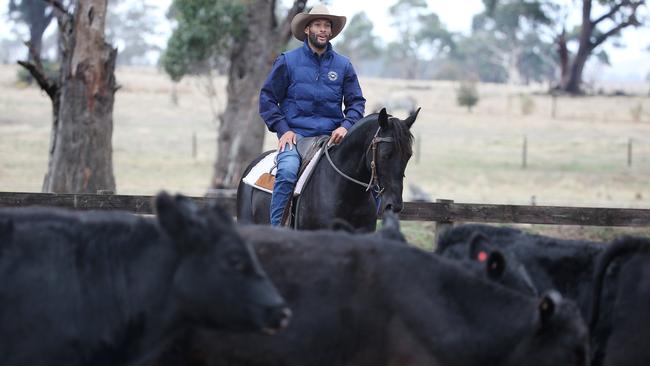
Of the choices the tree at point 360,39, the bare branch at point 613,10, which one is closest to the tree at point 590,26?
the bare branch at point 613,10

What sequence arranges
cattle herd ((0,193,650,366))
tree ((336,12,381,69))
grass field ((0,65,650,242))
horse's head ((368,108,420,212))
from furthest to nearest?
tree ((336,12,381,69)) → grass field ((0,65,650,242)) → horse's head ((368,108,420,212)) → cattle herd ((0,193,650,366))

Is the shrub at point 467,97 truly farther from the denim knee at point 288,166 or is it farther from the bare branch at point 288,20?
the denim knee at point 288,166

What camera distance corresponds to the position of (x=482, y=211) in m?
11.8

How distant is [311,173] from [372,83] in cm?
6310

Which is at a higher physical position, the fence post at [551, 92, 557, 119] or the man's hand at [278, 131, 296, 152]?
the fence post at [551, 92, 557, 119]

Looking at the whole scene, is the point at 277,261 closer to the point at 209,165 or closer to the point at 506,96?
the point at 209,165

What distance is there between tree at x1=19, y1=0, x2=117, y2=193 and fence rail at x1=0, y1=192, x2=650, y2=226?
4551 mm

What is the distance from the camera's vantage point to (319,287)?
5.45m

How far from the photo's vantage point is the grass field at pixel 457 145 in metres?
30.1

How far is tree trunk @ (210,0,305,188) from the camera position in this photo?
23844 mm

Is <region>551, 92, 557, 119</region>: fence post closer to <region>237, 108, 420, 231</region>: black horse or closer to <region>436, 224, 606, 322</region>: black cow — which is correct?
<region>237, 108, 420, 231</region>: black horse

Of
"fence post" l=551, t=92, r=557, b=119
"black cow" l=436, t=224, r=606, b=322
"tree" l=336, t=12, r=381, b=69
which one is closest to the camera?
"black cow" l=436, t=224, r=606, b=322

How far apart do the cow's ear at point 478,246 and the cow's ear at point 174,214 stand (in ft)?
6.62

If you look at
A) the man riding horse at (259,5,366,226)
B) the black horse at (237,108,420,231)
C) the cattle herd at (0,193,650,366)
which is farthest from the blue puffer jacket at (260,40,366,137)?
the cattle herd at (0,193,650,366)
